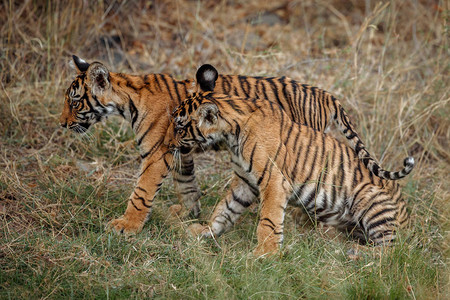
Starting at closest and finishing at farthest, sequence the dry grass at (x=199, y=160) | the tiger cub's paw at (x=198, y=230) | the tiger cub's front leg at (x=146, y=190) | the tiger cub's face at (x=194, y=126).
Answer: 1. the dry grass at (x=199, y=160)
2. the tiger cub's face at (x=194, y=126)
3. the tiger cub's front leg at (x=146, y=190)
4. the tiger cub's paw at (x=198, y=230)

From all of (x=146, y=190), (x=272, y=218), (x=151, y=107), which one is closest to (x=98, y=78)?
(x=151, y=107)

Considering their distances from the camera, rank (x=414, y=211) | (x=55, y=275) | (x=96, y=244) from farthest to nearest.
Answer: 1. (x=414, y=211)
2. (x=96, y=244)
3. (x=55, y=275)

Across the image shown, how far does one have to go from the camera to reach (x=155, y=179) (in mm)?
4422

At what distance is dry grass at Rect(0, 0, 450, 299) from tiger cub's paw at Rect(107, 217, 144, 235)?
0.35 feet

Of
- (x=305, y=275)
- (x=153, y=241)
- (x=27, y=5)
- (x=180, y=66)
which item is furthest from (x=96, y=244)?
(x=27, y=5)

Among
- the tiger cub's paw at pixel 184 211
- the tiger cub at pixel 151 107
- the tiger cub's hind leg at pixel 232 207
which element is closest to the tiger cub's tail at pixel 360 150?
the tiger cub at pixel 151 107

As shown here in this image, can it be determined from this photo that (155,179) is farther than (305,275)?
Yes

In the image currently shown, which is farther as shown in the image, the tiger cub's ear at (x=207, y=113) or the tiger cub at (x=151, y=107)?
the tiger cub at (x=151, y=107)

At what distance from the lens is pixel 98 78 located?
4.43m

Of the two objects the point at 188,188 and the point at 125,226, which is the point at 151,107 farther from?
the point at 125,226

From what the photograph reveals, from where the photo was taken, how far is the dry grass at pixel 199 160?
3609 mm

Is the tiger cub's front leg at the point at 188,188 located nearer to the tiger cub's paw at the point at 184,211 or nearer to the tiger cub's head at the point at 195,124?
the tiger cub's paw at the point at 184,211

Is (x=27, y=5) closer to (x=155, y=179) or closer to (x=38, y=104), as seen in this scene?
(x=38, y=104)

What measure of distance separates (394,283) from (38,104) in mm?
4259
